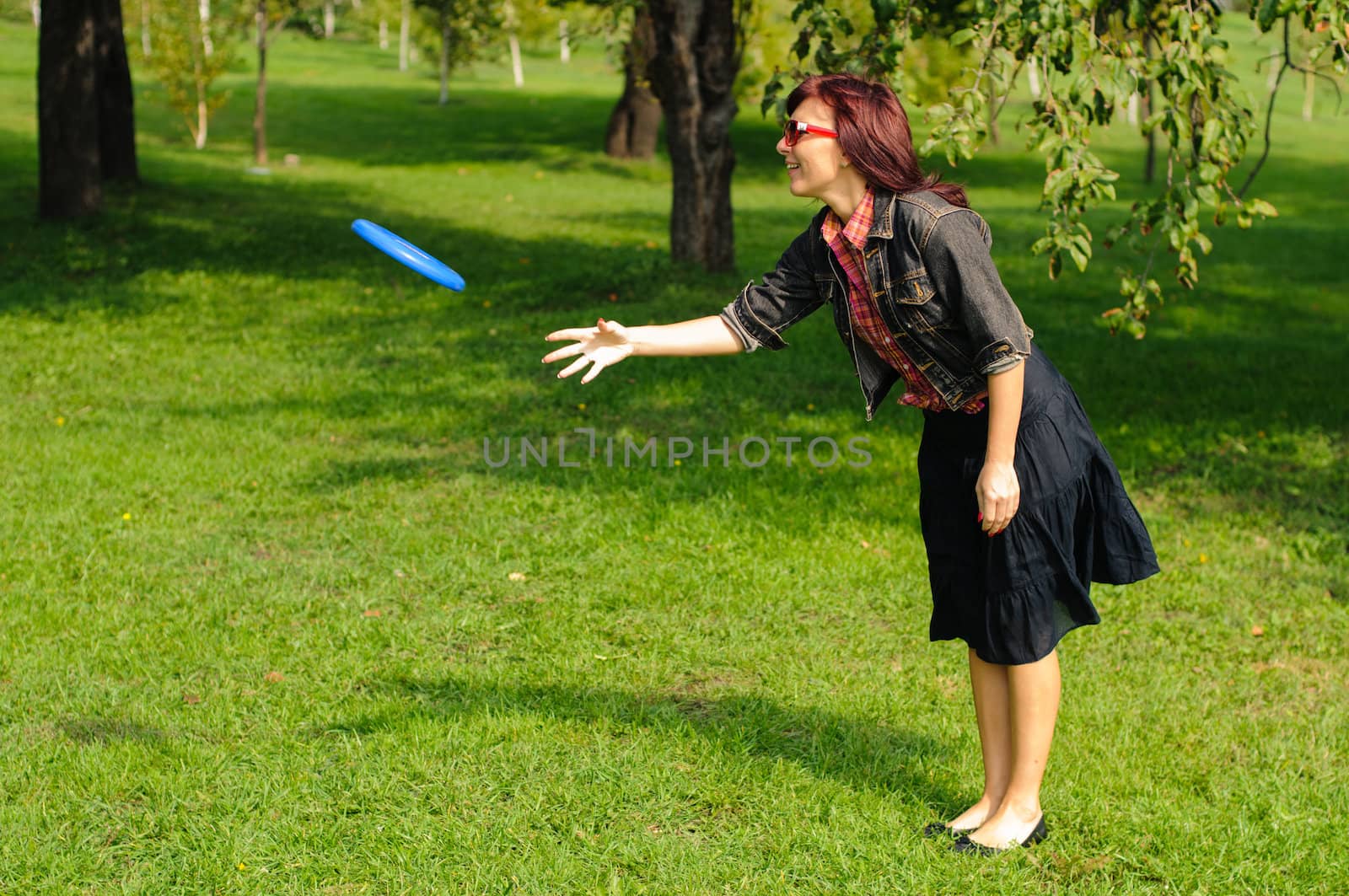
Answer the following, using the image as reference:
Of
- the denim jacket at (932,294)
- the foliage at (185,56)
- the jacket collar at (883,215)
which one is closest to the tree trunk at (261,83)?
the foliage at (185,56)

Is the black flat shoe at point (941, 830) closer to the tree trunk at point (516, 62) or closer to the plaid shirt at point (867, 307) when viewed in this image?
the plaid shirt at point (867, 307)

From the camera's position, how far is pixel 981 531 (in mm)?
3367

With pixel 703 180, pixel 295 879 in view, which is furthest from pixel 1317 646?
pixel 703 180

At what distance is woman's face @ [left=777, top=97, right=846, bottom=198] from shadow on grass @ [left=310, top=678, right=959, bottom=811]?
1.86m

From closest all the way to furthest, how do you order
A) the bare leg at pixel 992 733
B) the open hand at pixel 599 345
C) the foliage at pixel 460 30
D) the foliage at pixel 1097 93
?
the open hand at pixel 599 345, the bare leg at pixel 992 733, the foliage at pixel 1097 93, the foliage at pixel 460 30

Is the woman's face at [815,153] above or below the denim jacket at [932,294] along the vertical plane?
above

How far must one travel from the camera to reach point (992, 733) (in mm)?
3580

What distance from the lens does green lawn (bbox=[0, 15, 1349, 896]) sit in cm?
367

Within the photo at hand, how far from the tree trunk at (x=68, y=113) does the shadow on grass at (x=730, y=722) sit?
37.5 ft

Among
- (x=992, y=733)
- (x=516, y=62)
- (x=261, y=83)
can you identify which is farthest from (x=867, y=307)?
(x=516, y=62)

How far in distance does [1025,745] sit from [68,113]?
13436 mm

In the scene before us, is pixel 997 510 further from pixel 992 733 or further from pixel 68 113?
pixel 68 113

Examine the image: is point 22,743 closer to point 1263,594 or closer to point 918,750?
point 918,750

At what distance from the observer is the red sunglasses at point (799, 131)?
3.11 meters
